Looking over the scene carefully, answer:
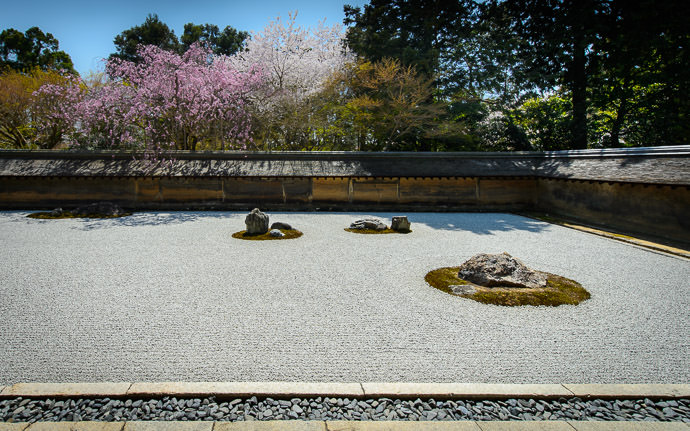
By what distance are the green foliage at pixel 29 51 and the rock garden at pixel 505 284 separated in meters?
35.7

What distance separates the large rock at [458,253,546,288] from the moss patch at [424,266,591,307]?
10 cm

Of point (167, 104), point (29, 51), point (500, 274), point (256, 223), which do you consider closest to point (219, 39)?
point (29, 51)

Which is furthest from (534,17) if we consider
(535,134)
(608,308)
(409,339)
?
(409,339)

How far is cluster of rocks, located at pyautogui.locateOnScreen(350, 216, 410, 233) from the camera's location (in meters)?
9.97

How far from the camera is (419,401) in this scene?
117 inches

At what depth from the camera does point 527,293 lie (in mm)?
5254

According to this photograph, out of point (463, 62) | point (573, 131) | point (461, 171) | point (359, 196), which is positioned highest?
point (463, 62)

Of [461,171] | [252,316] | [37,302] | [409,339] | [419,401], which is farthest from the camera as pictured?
[461,171]

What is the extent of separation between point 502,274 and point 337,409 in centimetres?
381

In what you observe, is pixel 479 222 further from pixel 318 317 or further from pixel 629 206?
pixel 318 317

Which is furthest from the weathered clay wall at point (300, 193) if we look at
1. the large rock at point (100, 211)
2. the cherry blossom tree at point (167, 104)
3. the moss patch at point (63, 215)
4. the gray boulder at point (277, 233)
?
the gray boulder at point (277, 233)

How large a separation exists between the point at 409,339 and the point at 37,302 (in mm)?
4977

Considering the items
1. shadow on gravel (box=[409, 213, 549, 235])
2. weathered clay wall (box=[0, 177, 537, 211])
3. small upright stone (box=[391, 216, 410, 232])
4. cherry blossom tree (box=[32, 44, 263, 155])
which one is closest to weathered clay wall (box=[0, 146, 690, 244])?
weathered clay wall (box=[0, 177, 537, 211])

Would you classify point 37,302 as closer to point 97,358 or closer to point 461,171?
point 97,358
